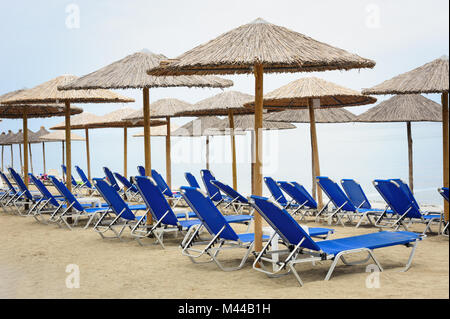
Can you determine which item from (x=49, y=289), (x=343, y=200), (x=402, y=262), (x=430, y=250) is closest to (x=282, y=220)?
(x=402, y=262)

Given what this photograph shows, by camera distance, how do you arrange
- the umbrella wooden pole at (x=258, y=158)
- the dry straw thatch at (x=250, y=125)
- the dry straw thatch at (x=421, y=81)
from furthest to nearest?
the dry straw thatch at (x=250, y=125), the dry straw thatch at (x=421, y=81), the umbrella wooden pole at (x=258, y=158)

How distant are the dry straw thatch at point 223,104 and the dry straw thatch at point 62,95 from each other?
8.33 ft

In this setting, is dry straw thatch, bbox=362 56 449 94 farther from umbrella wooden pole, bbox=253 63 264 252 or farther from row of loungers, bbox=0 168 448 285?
umbrella wooden pole, bbox=253 63 264 252

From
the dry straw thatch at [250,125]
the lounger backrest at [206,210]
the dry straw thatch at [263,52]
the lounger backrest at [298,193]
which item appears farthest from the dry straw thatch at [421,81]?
the dry straw thatch at [250,125]

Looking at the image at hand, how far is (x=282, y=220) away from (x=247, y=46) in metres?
1.66

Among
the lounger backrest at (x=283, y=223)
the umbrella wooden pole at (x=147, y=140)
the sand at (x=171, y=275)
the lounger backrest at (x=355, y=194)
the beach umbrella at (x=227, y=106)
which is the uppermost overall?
the beach umbrella at (x=227, y=106)

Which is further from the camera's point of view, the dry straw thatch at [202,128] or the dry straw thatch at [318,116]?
the dry straw thatch at [202,128]

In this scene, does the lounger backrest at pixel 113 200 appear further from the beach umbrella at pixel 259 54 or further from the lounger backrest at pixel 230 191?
the beach umbrella at pixel 259 54

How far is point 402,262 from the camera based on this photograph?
16.4ft

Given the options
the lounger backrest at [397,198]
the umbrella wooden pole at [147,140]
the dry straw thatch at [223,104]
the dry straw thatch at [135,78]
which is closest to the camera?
the dry straw thatch at [135,78]

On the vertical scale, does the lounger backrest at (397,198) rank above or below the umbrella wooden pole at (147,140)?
below

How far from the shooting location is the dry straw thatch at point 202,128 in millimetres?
14814
